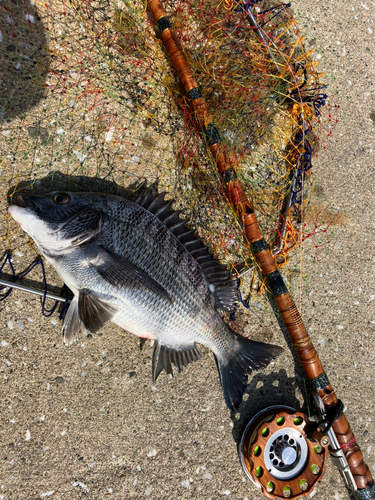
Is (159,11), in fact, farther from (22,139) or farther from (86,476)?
(86,476)

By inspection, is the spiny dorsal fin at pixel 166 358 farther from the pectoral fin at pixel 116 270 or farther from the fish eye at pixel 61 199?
the fish eye at pixel 61 199

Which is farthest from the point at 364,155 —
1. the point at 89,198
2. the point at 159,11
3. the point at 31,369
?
the point at 31,369

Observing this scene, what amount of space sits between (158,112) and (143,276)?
142 cm

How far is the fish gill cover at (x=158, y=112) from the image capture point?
7.86ft

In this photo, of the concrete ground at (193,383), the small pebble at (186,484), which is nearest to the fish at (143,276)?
the concrete ground at (193,383)

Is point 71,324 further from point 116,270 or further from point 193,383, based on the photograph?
point 193,383

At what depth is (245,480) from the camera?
9.04ft

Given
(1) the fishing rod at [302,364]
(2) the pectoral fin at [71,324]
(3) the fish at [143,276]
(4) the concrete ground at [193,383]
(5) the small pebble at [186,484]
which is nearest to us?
(3) the fish at [143,276]

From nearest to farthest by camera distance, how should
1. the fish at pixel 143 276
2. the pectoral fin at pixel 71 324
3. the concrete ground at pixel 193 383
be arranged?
the fish at pixel 143 276 < the pectoral fin at pixel 71 324 < the concrete ground at pixel 193 383

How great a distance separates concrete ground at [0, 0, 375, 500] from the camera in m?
2.39

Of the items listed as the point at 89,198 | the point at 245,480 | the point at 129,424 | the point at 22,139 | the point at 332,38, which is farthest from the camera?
the point at 332,38

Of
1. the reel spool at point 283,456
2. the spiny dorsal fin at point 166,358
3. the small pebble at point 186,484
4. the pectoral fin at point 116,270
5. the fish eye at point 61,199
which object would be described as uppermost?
the fish eye at point 61,199

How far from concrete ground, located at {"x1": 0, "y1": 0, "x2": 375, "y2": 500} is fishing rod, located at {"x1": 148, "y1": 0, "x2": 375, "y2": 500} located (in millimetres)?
268

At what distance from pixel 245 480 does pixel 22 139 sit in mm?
3270
